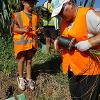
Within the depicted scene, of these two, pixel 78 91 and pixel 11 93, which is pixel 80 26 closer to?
pixel 78 91

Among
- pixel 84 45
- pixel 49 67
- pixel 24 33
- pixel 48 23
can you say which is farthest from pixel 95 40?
pixel 48 23

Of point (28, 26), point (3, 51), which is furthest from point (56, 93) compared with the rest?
point (3, 51)

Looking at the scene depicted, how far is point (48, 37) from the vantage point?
7.66 metres

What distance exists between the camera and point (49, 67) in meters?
6.80

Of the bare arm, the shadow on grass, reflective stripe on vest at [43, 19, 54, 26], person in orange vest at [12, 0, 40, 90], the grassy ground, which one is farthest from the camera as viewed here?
reflective stripe on vest at [43, 19, 54, 26]

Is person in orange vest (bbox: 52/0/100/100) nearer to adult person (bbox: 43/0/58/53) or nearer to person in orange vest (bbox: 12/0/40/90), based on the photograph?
person in orange vest (bbox: 12/0/40/90)

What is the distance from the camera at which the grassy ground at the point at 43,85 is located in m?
5.86

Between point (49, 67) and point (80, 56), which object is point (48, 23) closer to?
point (49, 67)

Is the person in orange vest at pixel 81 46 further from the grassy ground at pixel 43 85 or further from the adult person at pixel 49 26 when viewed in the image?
the adult person at pixel 49 26

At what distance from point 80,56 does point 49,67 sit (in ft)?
9.90

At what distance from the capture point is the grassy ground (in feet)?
19.2

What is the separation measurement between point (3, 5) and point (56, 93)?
8.18ft

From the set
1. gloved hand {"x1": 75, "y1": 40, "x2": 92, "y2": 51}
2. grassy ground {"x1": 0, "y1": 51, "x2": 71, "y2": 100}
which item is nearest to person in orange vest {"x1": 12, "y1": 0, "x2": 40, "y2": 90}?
grassy ground {"x1": 0, "y1": 51, "x2": 71, "y2": 100}

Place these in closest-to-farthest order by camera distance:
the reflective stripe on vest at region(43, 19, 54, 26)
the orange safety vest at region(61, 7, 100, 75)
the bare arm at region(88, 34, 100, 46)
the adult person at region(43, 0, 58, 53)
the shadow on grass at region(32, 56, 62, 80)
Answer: the bare arm at region(88, 34, 100, 46)
the orange safety vest at region(61, 7, 100, 75)
the shadow on grass at region(32, 56, 62, 80)
the adult person at region(43, 0, 58, 53)
the reflective stripe on vest at region(43, 19, 54, 26)
